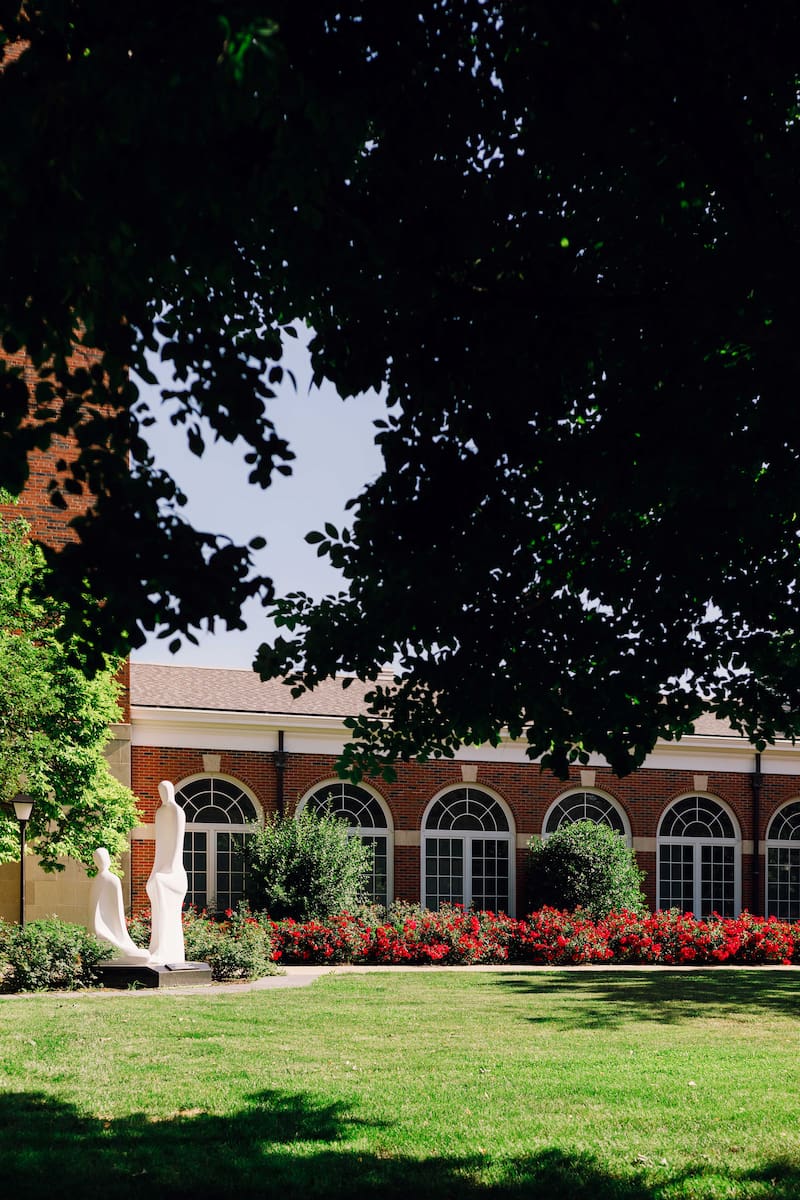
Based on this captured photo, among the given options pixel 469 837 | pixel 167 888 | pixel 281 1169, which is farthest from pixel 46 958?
pixel 469 837

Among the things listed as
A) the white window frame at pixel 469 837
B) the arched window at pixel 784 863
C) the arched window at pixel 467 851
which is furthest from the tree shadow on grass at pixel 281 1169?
the arched window at pixel 784 863

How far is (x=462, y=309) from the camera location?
21.2ft

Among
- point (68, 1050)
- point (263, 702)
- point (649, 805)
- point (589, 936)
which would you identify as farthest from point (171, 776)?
point (68, 1050)

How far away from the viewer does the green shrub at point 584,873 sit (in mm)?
23344

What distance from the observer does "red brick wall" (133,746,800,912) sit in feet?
73.8

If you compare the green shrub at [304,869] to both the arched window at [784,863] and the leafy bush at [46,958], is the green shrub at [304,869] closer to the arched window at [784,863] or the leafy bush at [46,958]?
the leafy bush at [46,958]

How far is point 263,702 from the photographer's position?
24344mm

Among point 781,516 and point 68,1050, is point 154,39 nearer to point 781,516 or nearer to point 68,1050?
point 781,516

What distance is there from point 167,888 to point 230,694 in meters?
8.00

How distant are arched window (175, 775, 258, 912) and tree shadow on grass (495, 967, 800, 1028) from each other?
660 cm

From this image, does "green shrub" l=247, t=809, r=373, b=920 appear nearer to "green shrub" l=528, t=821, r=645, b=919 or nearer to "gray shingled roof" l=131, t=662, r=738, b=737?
"gray shingled roof" l=131, t=662, r=738, b=737

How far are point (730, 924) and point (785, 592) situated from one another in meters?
16.6

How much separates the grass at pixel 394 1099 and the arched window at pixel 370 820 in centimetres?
934

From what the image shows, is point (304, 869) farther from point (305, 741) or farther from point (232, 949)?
point (232, 949)
